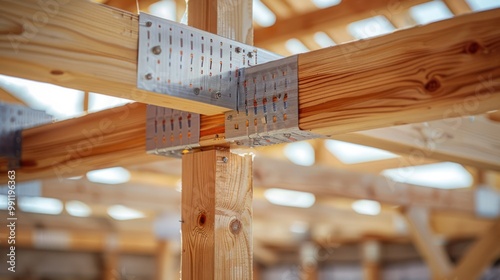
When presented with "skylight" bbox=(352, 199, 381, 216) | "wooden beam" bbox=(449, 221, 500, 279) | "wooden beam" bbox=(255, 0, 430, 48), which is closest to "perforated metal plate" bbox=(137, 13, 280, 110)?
"wooden beam" bbox=(449, 221, 500, 279)

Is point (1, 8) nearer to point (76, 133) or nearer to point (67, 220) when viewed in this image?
point (76, 133)

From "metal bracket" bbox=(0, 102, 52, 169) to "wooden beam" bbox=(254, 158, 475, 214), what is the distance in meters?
1.42

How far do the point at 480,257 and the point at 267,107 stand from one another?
3.09 meters

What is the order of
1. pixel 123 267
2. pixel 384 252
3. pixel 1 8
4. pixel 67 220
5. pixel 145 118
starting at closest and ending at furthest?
pixel 1 8 < pixel 145 118 < pixel 67 220 < pixel 384 252 < pixel 123 267

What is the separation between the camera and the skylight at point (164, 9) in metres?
5.68

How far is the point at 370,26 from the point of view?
559cm

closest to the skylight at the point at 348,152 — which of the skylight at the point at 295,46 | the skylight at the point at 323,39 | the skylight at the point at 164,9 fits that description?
the skylight at the point at 295,46

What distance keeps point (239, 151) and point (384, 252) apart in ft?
19.8

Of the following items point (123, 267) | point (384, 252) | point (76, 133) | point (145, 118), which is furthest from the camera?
point (123, 267)

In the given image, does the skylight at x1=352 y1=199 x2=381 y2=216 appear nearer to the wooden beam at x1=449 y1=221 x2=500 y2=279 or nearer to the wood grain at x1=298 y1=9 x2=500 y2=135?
the wooden beam at x1=449 y1=221 x2=500 y2=279

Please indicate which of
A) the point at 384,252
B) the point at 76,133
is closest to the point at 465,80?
the point at 76,133

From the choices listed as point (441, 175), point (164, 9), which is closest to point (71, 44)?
point (164, 9)

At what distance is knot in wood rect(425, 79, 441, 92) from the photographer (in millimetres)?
1336

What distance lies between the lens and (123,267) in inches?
325
